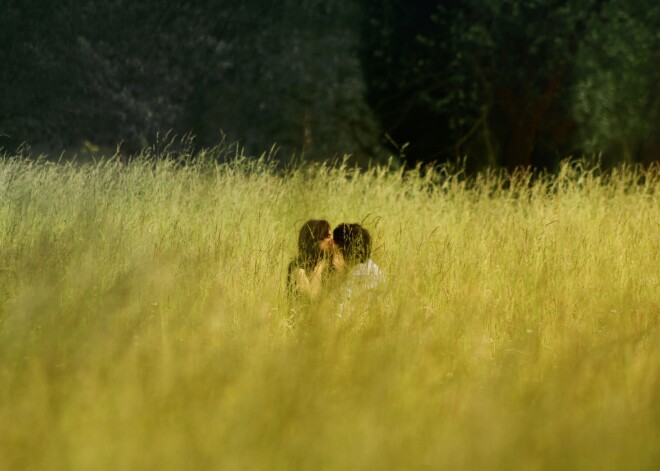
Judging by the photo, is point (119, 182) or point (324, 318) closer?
point (324, 318)

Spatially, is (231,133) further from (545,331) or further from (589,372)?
(589,372)

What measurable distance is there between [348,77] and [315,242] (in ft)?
20.8

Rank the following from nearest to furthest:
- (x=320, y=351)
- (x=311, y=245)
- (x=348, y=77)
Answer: (x=320, y=351), (x=311, y=245), (x=348, y=77)

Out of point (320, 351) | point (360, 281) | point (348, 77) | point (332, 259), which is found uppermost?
point (348, 77)

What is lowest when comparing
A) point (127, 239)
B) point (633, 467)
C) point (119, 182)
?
point (633, 467)

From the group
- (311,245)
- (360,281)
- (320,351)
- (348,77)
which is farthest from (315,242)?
(348,77)

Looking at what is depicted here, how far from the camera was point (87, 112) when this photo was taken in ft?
41.8

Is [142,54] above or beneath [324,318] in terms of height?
above

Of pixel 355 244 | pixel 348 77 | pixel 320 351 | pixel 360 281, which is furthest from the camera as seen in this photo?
pixel 348 77

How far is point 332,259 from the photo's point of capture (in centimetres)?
595

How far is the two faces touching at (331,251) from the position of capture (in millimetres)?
5742

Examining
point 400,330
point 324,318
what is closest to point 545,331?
point 400,330

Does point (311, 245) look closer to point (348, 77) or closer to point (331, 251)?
point (331, 251)

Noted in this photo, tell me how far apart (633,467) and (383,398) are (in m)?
0.83
